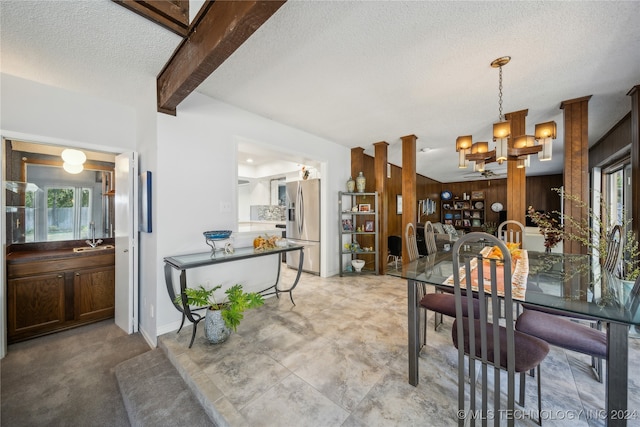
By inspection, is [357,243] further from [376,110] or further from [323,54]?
[323,54]

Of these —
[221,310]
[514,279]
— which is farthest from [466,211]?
[221,310]

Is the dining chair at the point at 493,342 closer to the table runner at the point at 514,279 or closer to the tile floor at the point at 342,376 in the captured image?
the table runner at the point at 514,279

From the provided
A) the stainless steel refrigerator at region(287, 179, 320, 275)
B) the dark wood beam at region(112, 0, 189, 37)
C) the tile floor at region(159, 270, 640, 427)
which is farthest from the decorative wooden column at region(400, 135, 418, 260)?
the dark wood beam at region(112, 0, 189, 37)

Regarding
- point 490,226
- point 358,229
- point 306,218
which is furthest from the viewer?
point 490,226

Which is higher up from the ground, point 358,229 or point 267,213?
point 267,213

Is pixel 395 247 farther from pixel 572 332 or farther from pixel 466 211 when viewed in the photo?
pixel 466 211

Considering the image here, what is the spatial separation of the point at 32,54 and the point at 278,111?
203 cm

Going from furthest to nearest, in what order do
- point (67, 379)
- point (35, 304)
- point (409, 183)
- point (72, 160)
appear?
point (409, 183) → point (72, 160) → point (35, 304) → point (67, 379)

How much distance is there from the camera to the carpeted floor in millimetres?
1533

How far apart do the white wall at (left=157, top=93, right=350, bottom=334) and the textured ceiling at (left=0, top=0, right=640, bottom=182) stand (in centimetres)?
24

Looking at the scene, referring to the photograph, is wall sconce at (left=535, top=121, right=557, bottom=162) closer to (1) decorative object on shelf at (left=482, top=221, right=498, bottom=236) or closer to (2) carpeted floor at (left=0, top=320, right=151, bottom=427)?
(2) carpeted floor at (left=0, top=320, right=151, bottom=427)

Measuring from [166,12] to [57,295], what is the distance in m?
2.87

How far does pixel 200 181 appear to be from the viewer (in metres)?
2.54

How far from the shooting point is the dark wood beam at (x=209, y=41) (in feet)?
4.08
